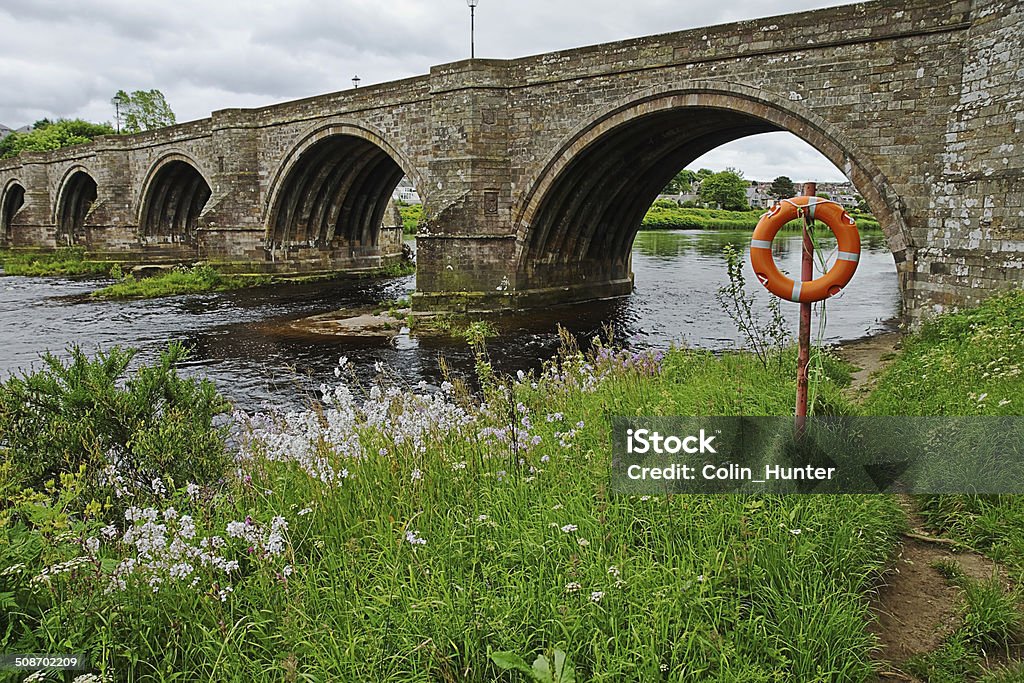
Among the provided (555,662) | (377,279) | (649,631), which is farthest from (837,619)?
(377,279)

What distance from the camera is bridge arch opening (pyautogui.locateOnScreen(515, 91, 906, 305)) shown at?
1372 centimetres

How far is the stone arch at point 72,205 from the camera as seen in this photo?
4450 centimetres

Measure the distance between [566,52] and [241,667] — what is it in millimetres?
16294

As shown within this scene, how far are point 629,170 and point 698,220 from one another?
211ft

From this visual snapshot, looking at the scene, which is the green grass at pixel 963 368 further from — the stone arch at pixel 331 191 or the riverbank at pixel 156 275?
the riverbank at pixel 156 275

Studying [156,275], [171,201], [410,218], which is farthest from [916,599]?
[410,218]

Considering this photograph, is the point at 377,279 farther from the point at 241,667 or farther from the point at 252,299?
the point at 241,667

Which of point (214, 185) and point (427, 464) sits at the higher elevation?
point (214, 185)

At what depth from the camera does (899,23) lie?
12.4 meters

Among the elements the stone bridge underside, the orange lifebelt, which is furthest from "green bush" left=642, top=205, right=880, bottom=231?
the orange lifebelt

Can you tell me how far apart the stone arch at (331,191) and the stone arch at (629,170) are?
7430 mm

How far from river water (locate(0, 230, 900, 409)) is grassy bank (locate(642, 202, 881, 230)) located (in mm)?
49919

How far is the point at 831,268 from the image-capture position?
15.4 feet

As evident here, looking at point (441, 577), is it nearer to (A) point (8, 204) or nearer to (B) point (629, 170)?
(B) point (629, 170)
